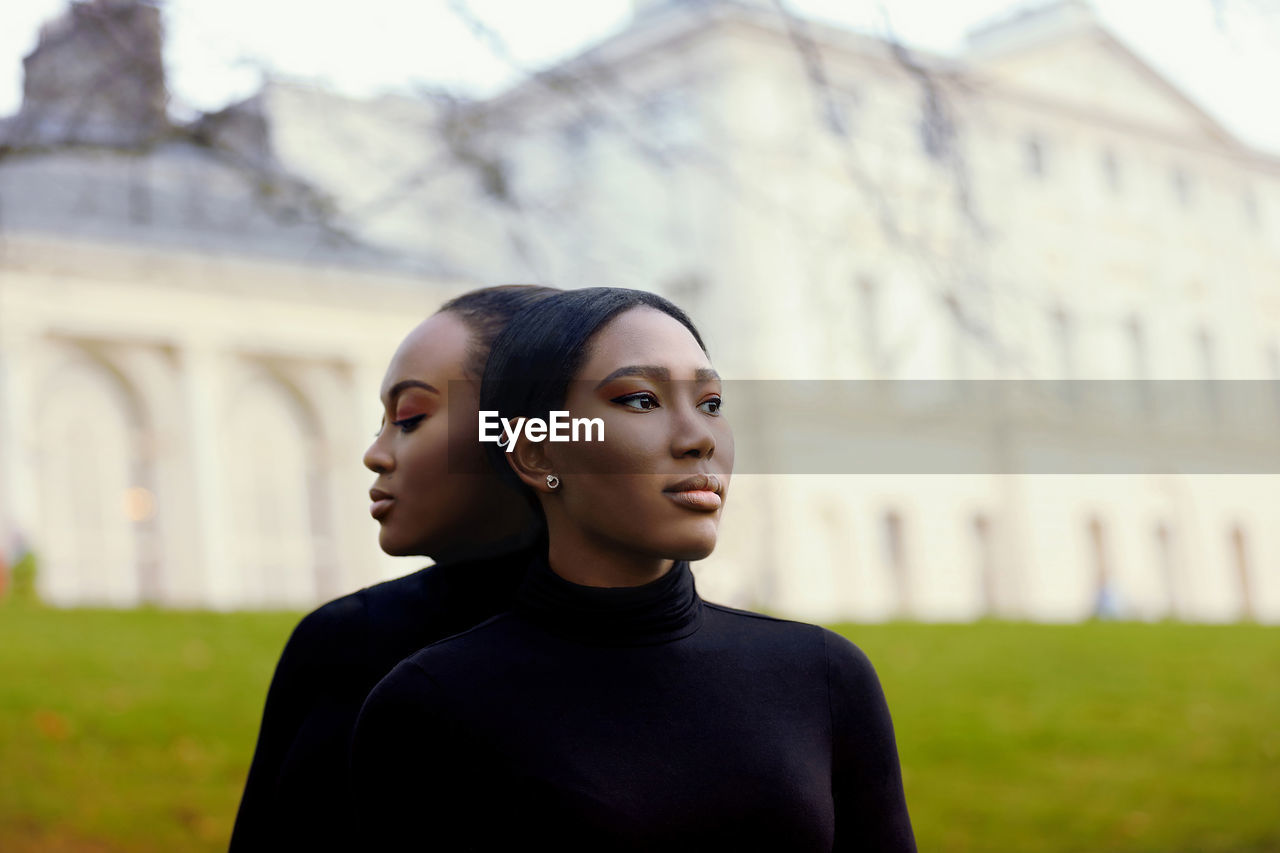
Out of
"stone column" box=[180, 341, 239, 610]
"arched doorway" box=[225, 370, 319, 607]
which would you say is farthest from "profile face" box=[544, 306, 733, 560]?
"arched doorway" box=[225, 370, 319, 607]

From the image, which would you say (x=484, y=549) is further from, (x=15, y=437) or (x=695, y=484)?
(x=15, y=437)

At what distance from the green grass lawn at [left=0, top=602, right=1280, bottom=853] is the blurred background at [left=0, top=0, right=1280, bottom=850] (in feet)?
0.09

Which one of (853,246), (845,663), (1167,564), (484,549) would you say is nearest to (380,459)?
(484,549)

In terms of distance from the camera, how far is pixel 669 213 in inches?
925

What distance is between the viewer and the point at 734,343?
19297 mm

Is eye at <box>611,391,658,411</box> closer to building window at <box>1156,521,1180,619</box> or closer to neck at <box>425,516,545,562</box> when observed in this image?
neck at <box>425,516,545,562</box>

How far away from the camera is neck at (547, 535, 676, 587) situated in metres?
1.80

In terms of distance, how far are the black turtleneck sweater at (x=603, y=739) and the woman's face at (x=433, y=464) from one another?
21cm

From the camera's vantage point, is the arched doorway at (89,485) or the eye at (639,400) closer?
the eye at (639,400)

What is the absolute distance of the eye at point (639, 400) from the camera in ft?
5.81

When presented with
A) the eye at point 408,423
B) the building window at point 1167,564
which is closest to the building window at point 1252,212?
the building window at point 1167,564

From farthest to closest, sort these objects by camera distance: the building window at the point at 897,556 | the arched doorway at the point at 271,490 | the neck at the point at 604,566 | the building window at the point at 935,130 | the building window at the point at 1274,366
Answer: the building window at the point at 1274,366 < the building window at the point at 897,556 < the arched doorway at the point at 271,490 < the building window at the point at 935,130 < the neck at the point at 604,566

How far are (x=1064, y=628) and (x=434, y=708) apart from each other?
11178mm

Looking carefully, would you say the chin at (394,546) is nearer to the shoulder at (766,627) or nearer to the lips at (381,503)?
the lips at (381,503)
